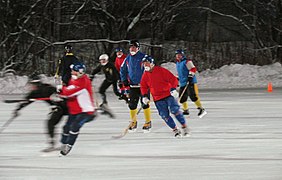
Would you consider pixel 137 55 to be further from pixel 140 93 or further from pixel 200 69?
pixel 200 69

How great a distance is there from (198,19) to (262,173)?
2782cm

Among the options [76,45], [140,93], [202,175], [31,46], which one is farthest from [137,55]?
[76,45]

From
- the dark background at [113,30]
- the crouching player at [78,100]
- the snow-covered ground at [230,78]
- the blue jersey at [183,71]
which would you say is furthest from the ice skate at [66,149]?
the dark background at [113,30]

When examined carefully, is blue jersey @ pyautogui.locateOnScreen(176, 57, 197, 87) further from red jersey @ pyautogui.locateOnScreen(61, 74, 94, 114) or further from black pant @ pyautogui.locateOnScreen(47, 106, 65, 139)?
red jersey @ pyautogui.locateOnScreen(61, 74, 94, 114)

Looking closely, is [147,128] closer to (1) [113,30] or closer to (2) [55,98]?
(2) [55,98]

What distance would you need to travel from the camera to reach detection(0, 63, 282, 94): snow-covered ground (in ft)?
85.4

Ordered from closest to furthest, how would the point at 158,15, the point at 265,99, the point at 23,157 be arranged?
the point at 23,157 → the point at 265,99 → the point at 158,15

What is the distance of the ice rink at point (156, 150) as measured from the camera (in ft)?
30.8

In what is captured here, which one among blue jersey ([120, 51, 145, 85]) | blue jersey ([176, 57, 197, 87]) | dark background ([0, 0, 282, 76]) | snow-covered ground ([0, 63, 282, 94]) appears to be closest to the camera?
blue jersey ([120, 51, 145, 85])

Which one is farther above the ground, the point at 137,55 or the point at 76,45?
the point at 137,55

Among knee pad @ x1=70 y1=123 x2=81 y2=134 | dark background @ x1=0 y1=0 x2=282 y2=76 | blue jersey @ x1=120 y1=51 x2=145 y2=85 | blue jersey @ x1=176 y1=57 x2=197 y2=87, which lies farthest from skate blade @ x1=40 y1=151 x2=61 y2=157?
dark background @ x1=0 y1=0 x2=282 y2=76

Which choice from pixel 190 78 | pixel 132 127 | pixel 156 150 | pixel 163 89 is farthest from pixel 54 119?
pixel 190 78

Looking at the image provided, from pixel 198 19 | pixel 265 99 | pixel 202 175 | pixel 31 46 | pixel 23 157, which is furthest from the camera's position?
pixel 198 19

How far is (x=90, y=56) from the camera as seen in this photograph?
31672 mm
